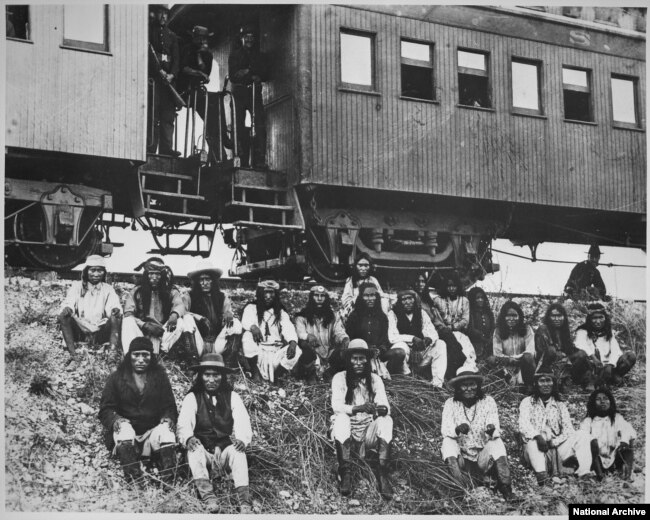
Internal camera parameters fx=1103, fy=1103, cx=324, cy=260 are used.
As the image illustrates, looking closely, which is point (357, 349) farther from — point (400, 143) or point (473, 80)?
point (473, 80)

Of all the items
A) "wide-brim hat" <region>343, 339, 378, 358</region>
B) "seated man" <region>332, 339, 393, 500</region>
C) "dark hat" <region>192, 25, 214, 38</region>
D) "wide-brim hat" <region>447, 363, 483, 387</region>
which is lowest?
"seated man" <region>332, 339, 393, 500</region>

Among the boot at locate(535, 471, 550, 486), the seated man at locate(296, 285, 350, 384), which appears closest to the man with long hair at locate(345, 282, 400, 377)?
the seated man at locate(296, 285, 350, 384)

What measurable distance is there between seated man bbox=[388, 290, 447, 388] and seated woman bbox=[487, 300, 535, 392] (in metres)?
0.48

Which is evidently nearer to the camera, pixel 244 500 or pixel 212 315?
pixel 244 500

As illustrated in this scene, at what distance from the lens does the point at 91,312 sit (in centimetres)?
804

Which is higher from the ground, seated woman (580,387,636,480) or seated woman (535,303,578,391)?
seated woman (535,303,578,391)

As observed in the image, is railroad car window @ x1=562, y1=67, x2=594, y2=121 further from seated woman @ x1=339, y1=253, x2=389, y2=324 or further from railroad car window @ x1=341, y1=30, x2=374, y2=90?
seated woman @ x1=339, y1=253, x2=389, y2=324

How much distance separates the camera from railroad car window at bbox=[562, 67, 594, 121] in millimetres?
9898

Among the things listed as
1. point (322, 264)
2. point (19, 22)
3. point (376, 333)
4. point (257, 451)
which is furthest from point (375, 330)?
point (19, 22)

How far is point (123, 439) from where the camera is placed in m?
7.79

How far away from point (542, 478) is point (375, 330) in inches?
69.5

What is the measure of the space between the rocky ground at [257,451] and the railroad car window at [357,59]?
72.7 inches

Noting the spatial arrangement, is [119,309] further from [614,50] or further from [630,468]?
[614,50]

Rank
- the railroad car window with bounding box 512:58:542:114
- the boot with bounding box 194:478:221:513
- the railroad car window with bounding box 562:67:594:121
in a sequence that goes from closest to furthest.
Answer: the boot with bounding box 194:478:221:513 < the railroad car window with bounding box 512:58:542:114 < the railroad car window with bounding box 562:67:594:121
